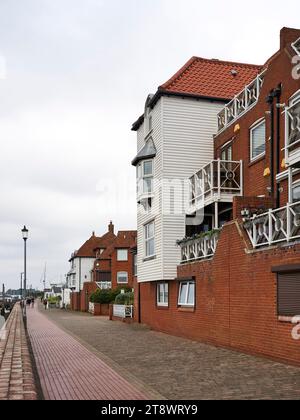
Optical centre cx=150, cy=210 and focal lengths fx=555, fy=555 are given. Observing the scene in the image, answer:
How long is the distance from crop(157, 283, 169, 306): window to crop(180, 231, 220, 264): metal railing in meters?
2.85

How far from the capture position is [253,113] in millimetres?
19391

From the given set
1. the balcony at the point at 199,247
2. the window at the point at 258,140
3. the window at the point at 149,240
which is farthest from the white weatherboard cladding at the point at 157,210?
A: the window at the point at 258,140

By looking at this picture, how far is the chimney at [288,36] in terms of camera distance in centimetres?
1714

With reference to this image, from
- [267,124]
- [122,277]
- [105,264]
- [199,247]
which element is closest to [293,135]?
[267,124]

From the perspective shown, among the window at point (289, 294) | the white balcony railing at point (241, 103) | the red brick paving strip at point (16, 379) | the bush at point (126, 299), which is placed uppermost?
the white balcony railing at point (241, 103)

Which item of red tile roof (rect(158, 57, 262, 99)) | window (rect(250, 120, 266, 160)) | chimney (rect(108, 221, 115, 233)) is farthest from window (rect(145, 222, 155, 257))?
chimney (rect(108, 221, 115, 233))

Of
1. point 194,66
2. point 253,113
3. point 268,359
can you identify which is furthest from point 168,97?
point 268,359

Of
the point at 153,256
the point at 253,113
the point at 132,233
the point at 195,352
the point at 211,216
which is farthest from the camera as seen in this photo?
the point at 132,233

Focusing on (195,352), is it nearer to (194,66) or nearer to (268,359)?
(268,359)

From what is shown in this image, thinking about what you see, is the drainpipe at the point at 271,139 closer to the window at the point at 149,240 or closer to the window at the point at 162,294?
the window at the point at 149,240

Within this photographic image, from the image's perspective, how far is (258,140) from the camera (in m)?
19.4

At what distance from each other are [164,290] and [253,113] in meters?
9.56

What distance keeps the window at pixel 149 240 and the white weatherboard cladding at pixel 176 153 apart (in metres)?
1.07

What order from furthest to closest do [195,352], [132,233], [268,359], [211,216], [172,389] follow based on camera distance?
[132,233] → [211,216] → [195,352] → [268,359] → [172,389]
